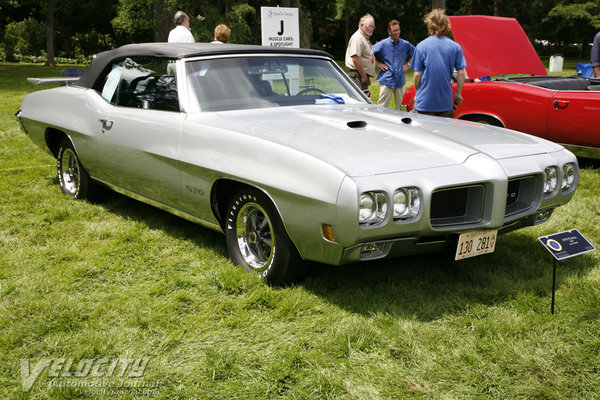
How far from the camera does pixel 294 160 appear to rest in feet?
10.9

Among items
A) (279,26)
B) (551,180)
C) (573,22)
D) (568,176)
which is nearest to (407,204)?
(551,180)

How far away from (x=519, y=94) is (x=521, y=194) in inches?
141

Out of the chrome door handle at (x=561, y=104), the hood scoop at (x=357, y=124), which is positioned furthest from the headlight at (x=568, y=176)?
the chrome door handle at (x=561, y=104)

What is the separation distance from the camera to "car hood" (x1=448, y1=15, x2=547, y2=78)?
787 cm

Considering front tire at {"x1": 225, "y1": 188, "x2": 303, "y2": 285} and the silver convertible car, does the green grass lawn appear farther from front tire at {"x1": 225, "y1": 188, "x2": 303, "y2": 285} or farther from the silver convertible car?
the silver convertible car

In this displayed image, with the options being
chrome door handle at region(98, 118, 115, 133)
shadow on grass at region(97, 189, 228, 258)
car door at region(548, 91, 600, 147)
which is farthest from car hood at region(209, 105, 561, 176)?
car door at region(548, 91, 600, 147)

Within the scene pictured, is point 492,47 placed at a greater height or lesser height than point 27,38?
lesser

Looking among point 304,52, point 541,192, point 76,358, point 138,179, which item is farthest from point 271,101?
point 76,358

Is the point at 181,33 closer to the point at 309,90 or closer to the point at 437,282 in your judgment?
the point at 309,90

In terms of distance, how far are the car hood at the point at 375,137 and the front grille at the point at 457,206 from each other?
18 centimetres

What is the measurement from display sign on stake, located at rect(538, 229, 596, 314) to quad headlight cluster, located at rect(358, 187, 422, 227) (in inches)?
29.3

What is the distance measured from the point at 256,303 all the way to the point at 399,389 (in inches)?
44.2

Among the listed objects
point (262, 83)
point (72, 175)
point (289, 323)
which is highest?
point (262, 83)

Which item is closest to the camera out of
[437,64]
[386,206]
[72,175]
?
[386,206]
